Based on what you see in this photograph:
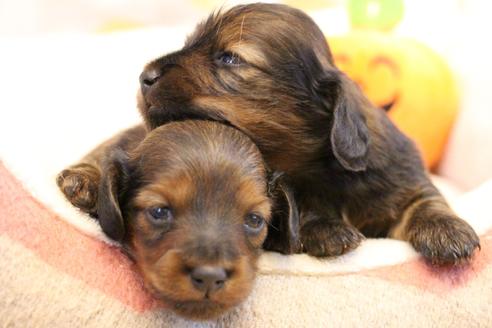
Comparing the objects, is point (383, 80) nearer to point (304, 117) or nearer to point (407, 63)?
point (407, 63)

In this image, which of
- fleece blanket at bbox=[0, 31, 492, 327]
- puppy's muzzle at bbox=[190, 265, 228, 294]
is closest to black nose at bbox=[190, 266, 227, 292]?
puppy's muzzle at bbox=[190, 265, 228, 294]

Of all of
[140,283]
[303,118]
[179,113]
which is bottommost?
[140,283]

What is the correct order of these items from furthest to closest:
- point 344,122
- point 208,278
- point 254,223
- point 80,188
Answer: point 344,122 < point 80,188 < point 254,223 < point 208,278

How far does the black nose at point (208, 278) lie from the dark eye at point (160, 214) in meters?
0.27

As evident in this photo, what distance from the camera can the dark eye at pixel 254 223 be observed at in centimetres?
200

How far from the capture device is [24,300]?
1751 mm

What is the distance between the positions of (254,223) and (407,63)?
6.92 feet

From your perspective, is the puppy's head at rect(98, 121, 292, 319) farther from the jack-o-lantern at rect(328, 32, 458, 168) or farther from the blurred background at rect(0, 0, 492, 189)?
the jack-o-lantern at rect(328, 32, 458, 168)

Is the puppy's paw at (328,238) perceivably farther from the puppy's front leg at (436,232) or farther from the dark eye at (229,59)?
the dark eye at (229,59)

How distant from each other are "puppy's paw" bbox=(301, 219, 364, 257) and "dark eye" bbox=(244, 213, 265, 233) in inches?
11.3

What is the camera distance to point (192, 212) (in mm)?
1876

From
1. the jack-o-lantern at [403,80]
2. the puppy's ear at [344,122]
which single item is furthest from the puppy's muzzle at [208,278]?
the jack-o-lantern at [403,80]

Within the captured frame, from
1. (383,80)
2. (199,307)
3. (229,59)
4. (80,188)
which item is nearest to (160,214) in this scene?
(199,307)

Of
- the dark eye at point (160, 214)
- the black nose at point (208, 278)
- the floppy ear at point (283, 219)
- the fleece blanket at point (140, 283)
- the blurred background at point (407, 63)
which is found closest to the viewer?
the black nose at point (208, 278)
